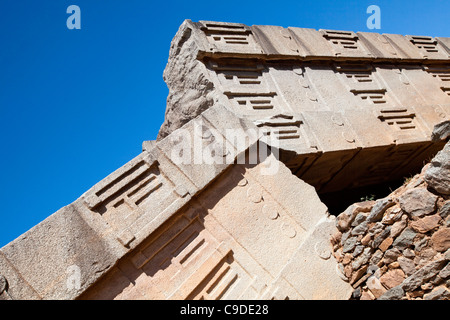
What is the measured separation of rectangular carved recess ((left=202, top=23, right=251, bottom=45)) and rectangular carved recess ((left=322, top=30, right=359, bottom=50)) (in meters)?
2.21

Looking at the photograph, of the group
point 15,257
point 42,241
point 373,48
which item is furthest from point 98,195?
point 373,48

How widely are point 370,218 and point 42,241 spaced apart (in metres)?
3.93

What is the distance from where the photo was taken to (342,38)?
839 centimetres

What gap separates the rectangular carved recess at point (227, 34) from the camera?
23.8 feet

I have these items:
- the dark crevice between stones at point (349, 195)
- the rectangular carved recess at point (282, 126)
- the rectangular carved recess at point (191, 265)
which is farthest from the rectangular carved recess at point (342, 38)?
the rectangular carved recess at point (191, 265)

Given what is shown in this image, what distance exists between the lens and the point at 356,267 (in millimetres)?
4062

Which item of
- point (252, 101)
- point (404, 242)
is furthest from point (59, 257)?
point (252, 101)

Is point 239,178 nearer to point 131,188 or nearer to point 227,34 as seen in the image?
point 131,188

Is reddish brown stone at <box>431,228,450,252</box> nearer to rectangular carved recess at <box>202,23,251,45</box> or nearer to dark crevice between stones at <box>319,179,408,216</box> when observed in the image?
dark crevice between stones at <box>319,179,408,216</box>

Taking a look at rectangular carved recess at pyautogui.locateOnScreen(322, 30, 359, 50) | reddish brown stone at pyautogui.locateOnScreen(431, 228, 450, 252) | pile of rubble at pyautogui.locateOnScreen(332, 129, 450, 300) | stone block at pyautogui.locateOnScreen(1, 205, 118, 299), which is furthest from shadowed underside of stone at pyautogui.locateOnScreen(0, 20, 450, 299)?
reddish brown stone at pyautogui.locateOnScreen(431, 228, 450, 252)

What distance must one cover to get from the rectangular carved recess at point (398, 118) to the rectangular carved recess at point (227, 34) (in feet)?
11.1

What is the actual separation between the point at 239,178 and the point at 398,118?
423 centimetres

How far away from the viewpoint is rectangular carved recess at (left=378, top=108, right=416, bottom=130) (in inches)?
269
